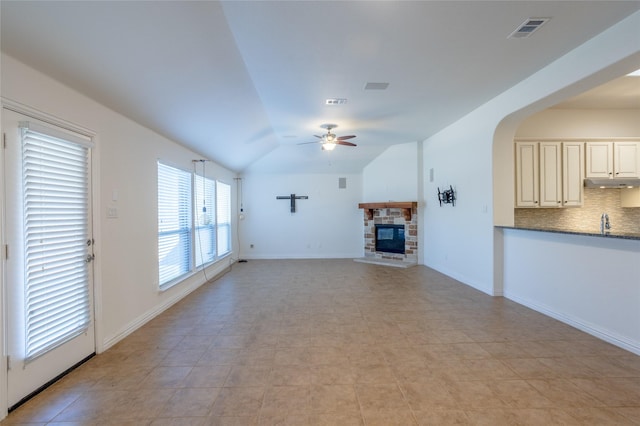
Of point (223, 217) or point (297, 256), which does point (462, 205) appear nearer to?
point (297, 256)

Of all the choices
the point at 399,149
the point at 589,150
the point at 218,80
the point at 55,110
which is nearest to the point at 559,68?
the point at 589,150

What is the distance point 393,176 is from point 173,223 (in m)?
4.93

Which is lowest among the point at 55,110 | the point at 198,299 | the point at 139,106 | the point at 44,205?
the point at 198,299

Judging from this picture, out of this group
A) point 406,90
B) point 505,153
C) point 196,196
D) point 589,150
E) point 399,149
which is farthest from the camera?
point 399,149

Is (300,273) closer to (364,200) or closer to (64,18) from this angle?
(364,200)

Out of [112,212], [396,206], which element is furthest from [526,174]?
[112,212]

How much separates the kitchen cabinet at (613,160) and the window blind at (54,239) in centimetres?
659

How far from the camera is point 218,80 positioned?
3119 mm

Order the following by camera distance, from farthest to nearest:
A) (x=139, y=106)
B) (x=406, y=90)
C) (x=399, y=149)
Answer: (x=399, y=149) < (x=406, y=90) < (x=139, y=106)

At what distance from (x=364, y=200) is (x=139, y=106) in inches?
227

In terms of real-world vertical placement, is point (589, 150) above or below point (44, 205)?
above

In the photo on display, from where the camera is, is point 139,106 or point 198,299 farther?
point 198,299

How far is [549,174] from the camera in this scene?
178 inches

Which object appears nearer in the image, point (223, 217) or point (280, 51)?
point (280, 51)
